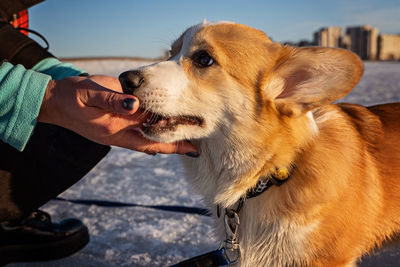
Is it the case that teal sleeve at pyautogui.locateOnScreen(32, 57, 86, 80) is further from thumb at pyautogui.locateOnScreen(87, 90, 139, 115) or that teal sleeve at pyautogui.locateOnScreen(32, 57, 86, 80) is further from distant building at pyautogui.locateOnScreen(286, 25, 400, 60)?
distant building at pyautogui.locateOnScreen(286, 25, 400, 60)

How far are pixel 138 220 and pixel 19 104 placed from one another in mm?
1229

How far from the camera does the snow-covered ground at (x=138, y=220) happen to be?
1960 millimetres

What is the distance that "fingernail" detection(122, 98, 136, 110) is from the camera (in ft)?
4.39

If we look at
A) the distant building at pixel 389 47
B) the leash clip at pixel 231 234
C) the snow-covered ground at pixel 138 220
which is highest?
the leash clip at pixel 231 234

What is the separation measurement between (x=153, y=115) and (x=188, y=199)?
1374 mm

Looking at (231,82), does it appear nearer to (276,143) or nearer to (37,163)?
(276,143)

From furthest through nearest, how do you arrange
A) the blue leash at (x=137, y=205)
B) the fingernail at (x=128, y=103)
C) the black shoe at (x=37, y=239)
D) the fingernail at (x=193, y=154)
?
the blue leash at (x=137, y=205)
the black shoe at (x=37, y=239)
the fingernail at (x=193, y=154)
the fingernail at (x=128, y=103)

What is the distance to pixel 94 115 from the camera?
1484 millimetres

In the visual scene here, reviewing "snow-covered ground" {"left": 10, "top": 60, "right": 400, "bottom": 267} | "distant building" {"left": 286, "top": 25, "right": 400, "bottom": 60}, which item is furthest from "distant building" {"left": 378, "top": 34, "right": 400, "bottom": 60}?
"snow-covered ground" {"left": 10, "top": 60, "right": 400, "bottom": 267}

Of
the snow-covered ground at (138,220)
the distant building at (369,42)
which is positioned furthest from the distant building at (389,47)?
the snow-covered ground at (138,220)

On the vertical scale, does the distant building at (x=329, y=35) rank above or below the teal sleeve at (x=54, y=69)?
below

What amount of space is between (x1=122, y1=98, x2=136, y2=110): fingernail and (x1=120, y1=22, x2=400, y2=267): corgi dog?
2.5 inches

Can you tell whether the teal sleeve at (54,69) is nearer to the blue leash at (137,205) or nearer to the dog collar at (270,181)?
the blue leash at (137,205)

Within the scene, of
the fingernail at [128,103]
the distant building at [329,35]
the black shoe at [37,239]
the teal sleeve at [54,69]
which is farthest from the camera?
the distant building at [329,35]
